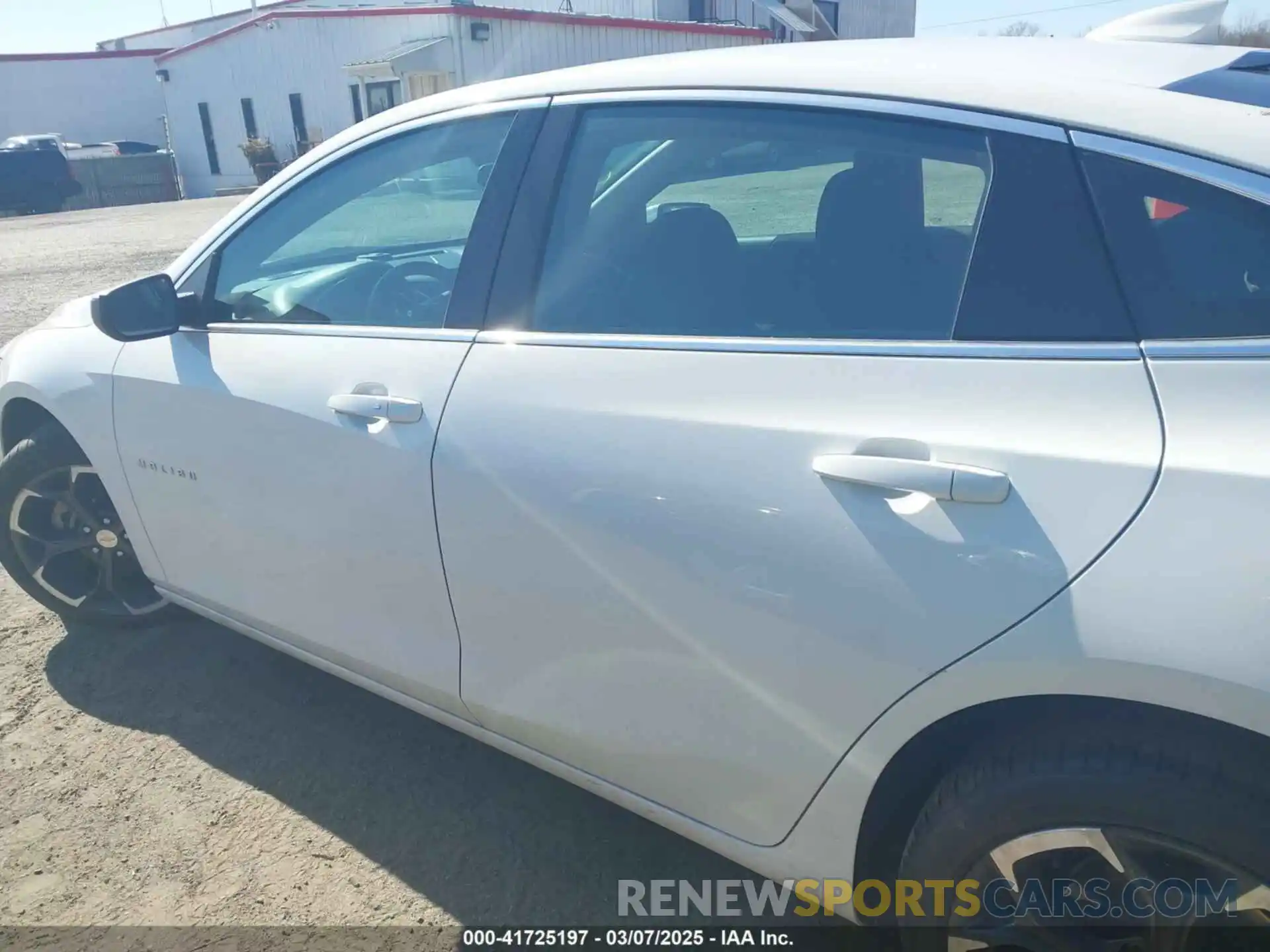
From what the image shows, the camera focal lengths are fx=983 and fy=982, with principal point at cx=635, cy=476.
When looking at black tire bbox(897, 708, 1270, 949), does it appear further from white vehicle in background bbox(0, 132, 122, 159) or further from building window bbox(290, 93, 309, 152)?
white vehicle in background bbox(0, 132, 122, 159)

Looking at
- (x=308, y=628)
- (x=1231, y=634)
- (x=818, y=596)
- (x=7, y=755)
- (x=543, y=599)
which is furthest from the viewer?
(x=7, y=755)

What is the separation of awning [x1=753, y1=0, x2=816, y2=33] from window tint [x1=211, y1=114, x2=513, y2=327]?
27.7 metres

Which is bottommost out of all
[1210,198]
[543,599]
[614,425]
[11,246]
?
[11,246]

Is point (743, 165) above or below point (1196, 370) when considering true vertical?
above

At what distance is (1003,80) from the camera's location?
167 cm

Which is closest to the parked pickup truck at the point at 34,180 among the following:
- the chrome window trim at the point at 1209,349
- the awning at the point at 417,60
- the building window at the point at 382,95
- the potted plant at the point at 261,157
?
the potted plant at the point at 261,157

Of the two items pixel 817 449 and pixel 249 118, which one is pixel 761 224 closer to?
pixel 817 449

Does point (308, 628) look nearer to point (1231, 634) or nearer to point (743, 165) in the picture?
point (743, 165)

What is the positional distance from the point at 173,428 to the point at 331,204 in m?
0.76

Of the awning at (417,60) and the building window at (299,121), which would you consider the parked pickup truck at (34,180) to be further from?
the awning at (417,60)

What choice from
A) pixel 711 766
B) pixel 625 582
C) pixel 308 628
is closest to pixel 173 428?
pixel 308 628

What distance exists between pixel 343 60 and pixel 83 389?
2711 centimetres

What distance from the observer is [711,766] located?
1.87 meters

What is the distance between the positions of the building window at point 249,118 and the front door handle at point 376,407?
32.7 m
